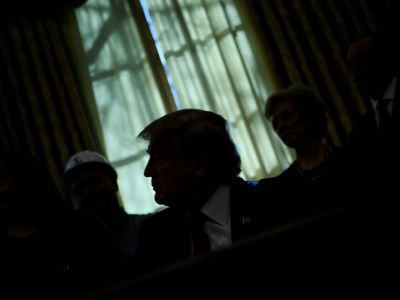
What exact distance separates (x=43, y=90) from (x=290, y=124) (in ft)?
10.0

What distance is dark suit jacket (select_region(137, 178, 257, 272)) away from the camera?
1.50m

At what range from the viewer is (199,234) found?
159cm

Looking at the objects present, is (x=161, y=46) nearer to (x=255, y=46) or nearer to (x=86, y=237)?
(x=255, y=46)

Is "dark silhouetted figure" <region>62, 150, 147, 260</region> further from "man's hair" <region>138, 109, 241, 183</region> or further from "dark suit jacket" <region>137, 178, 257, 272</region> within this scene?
"man's hair" <region>138, 109, 241, 183</region>

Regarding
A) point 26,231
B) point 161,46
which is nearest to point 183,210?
point 26,231

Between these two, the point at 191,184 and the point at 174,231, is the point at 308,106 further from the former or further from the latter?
the point at 174,231

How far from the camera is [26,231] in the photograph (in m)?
1.68

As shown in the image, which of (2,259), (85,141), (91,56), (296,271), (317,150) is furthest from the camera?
(91,56)

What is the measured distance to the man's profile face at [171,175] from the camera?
1.67 m

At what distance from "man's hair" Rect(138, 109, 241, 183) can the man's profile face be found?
28 millimetres

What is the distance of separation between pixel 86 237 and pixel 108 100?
297cm

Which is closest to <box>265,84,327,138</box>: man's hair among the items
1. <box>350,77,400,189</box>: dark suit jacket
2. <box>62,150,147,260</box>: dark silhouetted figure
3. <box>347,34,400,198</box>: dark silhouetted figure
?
<box>347,34,400,198</box>: dark silhouetted figure

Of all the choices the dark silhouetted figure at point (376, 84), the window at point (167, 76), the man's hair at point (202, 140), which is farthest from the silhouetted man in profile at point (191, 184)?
the window at point (167, 76)

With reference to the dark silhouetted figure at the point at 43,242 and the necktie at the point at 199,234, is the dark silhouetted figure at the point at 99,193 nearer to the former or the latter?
the dark silhouetted figure at the point at 43,242
